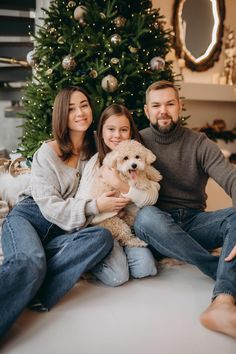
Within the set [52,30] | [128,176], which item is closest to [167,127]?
[128,176]

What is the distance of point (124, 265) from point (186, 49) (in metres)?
3.49

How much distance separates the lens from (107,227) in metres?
2.05

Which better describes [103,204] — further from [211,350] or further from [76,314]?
[211,350]

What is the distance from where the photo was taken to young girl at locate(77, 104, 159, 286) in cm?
195

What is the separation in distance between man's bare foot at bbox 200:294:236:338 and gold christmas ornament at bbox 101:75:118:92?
59.9 inches

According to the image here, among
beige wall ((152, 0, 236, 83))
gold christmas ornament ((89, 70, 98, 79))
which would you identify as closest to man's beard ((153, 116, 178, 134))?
gold christmas ornament ((89, 70, 98, 79))

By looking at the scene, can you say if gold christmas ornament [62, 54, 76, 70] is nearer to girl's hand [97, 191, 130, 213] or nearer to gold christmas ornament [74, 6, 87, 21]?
gold christmas ornament [74, 6, 87, 21]

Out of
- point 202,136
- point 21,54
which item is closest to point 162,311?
point 202,136

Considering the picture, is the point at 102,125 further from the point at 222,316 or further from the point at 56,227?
the point at 222,316

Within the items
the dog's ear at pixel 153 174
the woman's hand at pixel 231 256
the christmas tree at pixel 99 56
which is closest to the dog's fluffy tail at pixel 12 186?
the christmas tree at pixel 99 56

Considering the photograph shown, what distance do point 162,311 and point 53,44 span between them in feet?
6.35

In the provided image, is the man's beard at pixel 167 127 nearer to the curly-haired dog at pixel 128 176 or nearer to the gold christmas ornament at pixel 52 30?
the curly-haired dog at pixel 128 176

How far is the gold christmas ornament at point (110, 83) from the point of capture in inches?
102

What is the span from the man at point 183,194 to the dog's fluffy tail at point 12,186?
864 millimetres
